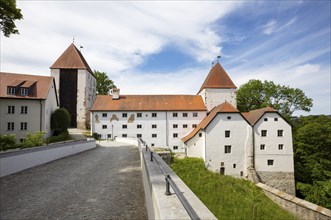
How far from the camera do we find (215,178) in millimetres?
24078

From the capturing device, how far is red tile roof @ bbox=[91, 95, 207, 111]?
3719 centimetres

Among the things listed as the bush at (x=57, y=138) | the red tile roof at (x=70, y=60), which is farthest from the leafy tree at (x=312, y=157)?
the red tile roof at (x=70, y=60)

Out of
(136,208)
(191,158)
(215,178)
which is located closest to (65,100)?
(191,158)

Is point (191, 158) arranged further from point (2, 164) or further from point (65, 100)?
point (65, 100)

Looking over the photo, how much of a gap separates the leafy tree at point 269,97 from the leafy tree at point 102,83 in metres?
35.9

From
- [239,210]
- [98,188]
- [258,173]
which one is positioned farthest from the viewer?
[258,173]

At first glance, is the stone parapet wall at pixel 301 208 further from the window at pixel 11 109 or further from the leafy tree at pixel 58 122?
the window at pixel 11 109

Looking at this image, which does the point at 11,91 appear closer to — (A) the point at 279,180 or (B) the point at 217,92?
(B) the point at 217,92

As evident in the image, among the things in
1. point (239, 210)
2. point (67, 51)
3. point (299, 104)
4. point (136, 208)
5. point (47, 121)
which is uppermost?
point (67, 51)

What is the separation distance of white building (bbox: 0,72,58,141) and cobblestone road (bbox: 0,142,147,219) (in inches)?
817

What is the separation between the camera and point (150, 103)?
38.6 m

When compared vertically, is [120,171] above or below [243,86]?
below

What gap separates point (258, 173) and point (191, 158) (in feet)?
31.2

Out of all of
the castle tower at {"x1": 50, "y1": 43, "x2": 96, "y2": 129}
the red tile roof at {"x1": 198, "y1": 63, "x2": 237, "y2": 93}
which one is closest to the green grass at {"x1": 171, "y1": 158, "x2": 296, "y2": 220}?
the red tile roof at {"x1": 198, "y1": 63, "x2": 237, "y2": 93}
